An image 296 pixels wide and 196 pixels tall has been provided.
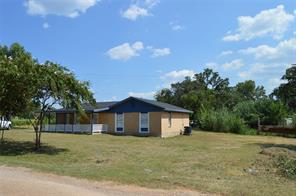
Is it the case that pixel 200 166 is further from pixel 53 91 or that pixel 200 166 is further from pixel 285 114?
pixel 285 114

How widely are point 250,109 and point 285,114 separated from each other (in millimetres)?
4350

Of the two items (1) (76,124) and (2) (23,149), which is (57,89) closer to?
(2) (23,149)

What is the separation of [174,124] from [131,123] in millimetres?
4284

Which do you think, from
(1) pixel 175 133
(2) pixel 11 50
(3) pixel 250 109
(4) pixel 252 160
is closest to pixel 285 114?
(3) pixel 250 109

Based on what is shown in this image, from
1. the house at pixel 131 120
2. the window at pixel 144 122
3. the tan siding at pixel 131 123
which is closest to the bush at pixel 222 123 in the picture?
the house at pixel 131 120

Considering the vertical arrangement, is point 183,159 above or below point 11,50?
below

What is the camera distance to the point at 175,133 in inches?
1640

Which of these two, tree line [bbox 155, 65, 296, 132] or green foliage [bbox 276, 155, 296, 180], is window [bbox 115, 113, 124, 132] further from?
green foliage [bbox 276, 155, 296, 180]

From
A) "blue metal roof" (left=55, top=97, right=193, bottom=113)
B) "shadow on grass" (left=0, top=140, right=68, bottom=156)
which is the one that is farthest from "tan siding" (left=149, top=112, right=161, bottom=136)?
"shadow on grass" (left=0, top=140, right=68, bottom=156)

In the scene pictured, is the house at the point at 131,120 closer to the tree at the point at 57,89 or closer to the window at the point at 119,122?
the window at the point at 119,122

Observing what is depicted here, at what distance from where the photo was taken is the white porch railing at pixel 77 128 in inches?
Result: 1615

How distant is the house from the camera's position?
39.1 metres

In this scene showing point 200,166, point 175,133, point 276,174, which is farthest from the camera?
point 175,133

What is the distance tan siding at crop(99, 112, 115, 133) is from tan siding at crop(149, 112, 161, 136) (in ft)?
14.9
